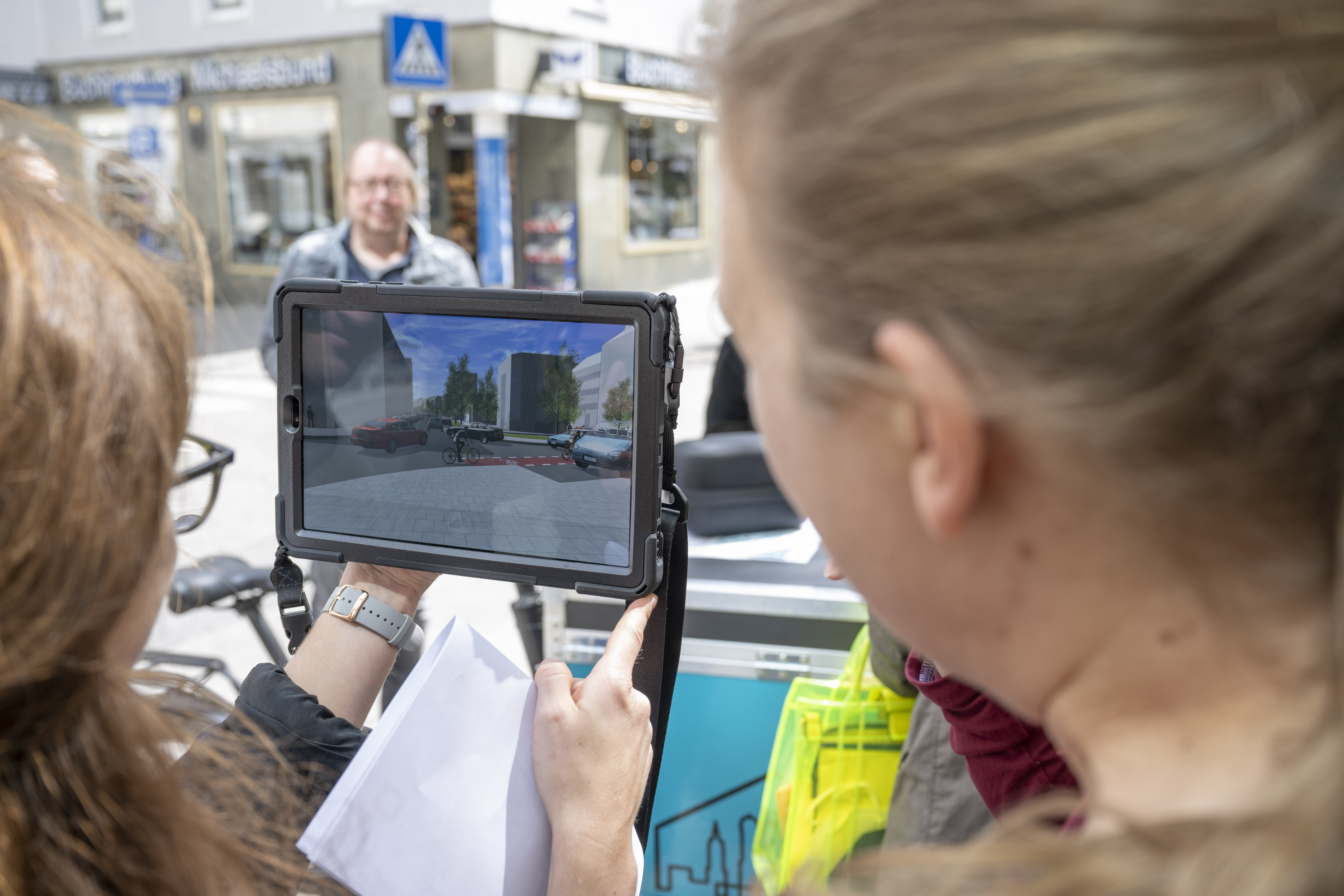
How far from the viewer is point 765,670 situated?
191 cm

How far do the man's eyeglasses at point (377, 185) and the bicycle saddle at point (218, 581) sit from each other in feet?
5.71

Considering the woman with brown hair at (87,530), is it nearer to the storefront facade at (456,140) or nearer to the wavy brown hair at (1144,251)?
the wavy brown hair at (1144,251)

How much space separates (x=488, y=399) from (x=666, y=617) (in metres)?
0.30

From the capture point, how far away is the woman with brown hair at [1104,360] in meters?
0.42

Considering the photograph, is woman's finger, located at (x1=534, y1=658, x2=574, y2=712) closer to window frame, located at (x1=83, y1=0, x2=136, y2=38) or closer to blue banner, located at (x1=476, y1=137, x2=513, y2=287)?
blue banner, located at (x1=476, y1=137, x2=513, y2=287)

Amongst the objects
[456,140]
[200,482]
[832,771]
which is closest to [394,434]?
[832,771]

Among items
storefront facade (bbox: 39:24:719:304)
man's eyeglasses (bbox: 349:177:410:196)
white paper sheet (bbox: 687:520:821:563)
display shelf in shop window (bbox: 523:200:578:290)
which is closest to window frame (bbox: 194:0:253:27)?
storefront facade (bbox: 39:24:719:304)

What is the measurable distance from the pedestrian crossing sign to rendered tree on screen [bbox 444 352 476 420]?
7415mm

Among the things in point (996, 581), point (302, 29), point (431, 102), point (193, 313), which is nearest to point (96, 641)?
point (193, 313)

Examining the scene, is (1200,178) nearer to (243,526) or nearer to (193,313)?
(193,313)

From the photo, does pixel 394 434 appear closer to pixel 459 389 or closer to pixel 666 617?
pixel 459 389

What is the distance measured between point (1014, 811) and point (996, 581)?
127 mm

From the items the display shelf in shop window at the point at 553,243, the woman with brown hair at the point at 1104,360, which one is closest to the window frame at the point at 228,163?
the display shelf in shop window at the point at 553,243

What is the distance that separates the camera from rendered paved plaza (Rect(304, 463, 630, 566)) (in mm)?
974
